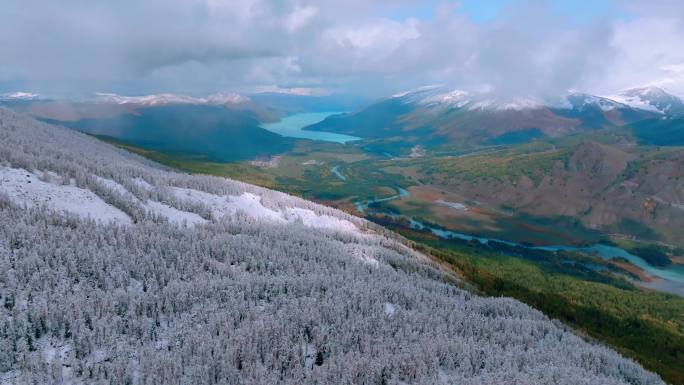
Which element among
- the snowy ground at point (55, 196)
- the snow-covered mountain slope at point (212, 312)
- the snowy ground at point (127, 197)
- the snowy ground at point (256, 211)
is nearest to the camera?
the snow-covered mountain slope at point (212, 312)

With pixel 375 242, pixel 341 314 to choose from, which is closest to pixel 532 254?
pixel 375 242

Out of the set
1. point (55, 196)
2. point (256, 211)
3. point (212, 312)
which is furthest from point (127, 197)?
point (212, 312)

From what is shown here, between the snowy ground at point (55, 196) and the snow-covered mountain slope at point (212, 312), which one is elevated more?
the snowy ground at point (55, 196)

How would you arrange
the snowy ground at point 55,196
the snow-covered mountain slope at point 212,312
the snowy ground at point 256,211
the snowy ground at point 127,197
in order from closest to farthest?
the snow-covered mountain slope at point 212,312, the snowy ground at point 55,196, the snowy ground at point 127,197, the snowy ground at point 256,211

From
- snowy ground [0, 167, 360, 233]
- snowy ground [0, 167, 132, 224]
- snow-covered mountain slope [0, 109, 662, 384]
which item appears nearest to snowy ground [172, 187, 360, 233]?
snowy ground [0, 167, 360, 233]

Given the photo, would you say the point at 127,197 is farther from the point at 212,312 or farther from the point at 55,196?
the point at 212,312

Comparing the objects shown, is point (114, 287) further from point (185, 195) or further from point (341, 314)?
point (185, 195)

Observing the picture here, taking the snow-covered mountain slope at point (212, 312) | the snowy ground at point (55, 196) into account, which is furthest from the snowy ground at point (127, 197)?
the snow-covered mountain slope at point (212, 312)

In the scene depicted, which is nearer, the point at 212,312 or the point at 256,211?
the point at 212,312

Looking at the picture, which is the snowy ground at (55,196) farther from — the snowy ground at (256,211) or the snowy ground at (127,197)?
the snowy ground at (256,211)
